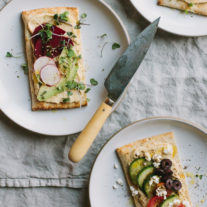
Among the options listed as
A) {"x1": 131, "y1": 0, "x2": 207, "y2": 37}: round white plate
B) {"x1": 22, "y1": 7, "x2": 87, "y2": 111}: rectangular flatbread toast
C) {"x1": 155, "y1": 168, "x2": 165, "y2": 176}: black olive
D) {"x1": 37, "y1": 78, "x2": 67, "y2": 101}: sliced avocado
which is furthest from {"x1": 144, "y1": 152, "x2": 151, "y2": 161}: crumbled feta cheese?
{"x1": 131, "y1": 0, "x2": 207, "y2": 37}: round white plate

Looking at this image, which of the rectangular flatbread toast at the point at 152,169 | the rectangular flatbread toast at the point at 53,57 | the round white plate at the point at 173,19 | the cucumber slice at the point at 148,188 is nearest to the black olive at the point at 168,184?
the rectangular flatbread toast at the point at 152,169

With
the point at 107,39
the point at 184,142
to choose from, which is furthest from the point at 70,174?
the point at 107,39

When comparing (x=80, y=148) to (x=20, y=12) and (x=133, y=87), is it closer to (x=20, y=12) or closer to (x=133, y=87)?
(x=133, y=87)

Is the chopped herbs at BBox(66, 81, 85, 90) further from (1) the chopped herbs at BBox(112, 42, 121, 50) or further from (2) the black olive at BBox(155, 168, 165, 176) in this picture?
(2) the black olive at BBox(155, 168, 165, 176)

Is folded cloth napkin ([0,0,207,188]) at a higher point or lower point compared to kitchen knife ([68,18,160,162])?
lower

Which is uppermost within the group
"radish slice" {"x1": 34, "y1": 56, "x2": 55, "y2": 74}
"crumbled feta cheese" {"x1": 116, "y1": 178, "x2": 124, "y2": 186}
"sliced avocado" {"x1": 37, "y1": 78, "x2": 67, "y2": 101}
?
"radish slice" {"x1": 34, "y1": 56, "x2": 55, "y2": 74}
